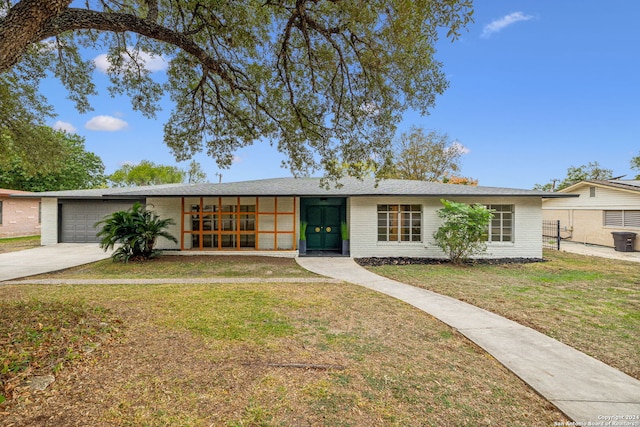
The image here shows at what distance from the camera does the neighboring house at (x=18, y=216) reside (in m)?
17.3

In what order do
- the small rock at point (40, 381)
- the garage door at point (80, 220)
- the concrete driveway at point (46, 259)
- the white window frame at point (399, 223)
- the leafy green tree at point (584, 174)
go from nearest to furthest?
the small rock at point (40, 381)
the concrete driveway at point (46, 259)
the white window frame at point (399, 223)
the garage door at point (80, 220)
the leafy green tree at point (584, 174)

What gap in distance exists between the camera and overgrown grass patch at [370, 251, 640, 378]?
155 inches

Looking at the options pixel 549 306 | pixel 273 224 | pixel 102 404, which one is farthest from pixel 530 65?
pixel 102 404

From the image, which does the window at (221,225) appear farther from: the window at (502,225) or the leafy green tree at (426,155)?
the leafy green tree at (426,155)

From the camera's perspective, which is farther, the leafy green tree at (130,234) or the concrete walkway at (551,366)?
the leafy green tree at (130,234)

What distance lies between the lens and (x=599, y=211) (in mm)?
15070

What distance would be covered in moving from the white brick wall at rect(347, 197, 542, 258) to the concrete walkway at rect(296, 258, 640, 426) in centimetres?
566

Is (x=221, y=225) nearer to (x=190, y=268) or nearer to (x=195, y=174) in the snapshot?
(x=190, y=268)

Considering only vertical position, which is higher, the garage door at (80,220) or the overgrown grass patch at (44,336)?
the garage door at (80,220)

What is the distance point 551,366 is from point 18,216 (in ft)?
84.8

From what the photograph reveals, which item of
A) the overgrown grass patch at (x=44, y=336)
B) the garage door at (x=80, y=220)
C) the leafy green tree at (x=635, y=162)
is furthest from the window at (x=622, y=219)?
the garage door at (x=80, y=220)

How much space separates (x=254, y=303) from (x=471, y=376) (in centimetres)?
364

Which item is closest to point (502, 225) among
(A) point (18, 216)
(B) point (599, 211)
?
(B) point (599, 211)

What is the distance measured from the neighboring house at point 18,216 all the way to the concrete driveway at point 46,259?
6.32 meters
